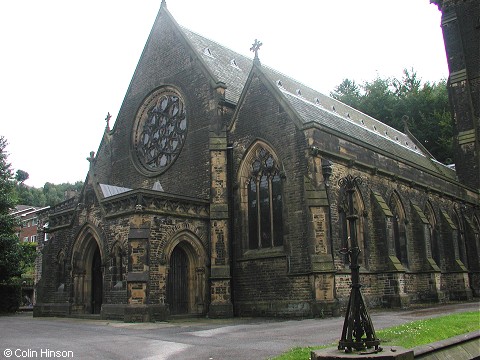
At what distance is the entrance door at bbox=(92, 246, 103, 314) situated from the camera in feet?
67.9

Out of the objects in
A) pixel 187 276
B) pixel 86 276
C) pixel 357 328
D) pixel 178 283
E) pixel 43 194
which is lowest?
pixel 357 328

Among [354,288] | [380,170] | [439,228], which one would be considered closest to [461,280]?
[439,228]

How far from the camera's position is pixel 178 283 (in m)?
19.3

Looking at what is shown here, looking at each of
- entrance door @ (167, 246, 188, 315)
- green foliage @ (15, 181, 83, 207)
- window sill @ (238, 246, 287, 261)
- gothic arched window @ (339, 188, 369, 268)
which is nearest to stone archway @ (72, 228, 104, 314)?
entrance door @ (167, 246, 188, 315)

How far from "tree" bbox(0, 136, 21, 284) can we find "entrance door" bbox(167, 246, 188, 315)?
1100cm

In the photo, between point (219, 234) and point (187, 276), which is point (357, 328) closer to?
point (219, 234)

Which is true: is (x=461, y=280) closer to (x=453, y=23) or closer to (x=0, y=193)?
(x=453, y=23)

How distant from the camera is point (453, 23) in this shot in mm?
37375

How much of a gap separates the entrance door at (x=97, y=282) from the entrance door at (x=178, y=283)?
3.63m

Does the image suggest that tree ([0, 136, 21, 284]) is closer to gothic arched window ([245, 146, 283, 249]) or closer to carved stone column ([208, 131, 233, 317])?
carved stone column ([208, 131, 233, 317])

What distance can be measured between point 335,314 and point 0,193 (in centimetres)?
1929

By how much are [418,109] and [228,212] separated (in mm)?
37502

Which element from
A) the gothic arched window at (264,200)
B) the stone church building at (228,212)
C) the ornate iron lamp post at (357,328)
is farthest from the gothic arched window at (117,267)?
the ornate iron lamp post at (357,328)

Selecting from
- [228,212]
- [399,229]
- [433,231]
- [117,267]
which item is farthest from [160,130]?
[433,231]
